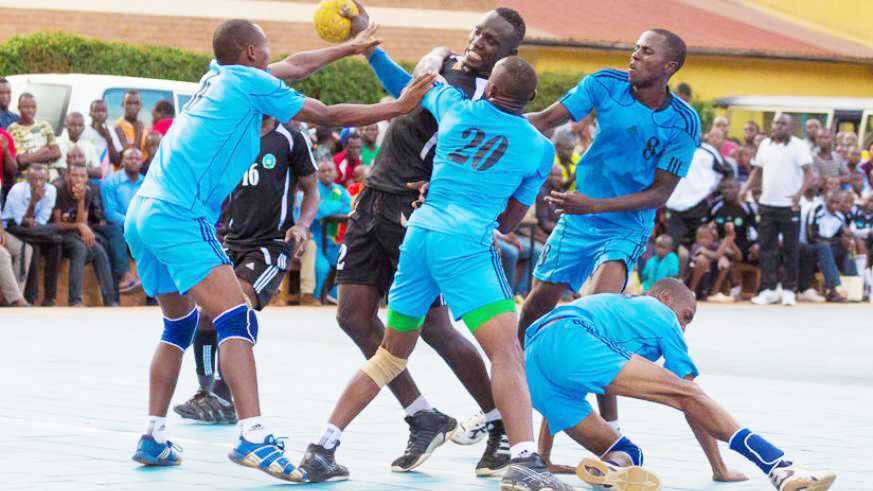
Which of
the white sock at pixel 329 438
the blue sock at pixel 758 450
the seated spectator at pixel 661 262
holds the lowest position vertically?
the seated spectator at pixel 661 262

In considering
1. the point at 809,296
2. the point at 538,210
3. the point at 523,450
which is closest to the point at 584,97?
the point at 523,450

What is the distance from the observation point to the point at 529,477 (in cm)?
677

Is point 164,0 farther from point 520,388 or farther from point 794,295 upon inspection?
point 520,388

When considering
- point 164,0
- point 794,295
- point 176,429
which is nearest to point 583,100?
point 176,429

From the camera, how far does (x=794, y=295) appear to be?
2169cm

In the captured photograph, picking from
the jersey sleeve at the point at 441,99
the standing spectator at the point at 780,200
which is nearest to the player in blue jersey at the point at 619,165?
the jersey sleeve at the point at 441,99

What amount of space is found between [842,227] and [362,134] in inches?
271

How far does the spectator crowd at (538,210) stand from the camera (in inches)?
682

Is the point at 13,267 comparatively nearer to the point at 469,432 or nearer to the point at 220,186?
the point at 469,432

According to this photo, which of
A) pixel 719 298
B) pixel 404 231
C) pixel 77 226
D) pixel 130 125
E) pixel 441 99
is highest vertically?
pixel 441 99

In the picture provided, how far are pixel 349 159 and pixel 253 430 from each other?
12.9 meters

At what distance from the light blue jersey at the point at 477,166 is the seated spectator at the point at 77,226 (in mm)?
10613

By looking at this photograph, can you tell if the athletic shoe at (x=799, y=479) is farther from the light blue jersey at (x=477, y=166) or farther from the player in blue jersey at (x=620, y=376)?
the light blue jersey at (x=477, y=166)

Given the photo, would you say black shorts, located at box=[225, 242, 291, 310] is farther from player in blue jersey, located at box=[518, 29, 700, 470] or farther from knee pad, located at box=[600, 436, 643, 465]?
knee pad, located at box=[600, 436, 643, 465]
